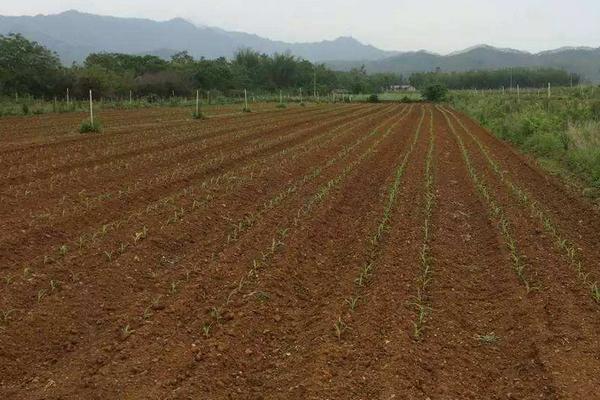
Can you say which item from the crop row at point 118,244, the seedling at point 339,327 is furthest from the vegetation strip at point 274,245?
the crop row at point 118,244

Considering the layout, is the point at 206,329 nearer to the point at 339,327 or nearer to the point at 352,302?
the point at 339,327

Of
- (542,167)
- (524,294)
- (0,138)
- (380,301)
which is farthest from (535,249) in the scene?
(0,138)

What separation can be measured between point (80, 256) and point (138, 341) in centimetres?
211

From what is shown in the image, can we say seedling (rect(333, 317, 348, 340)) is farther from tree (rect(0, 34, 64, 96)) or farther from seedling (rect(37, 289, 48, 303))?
tree (rect(0, 34, 64, 96))

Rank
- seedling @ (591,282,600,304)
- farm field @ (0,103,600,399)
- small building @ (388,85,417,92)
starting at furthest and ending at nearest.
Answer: small building @ (388,85,417,92) < seedling @ (591,282,600,304) < farm field @ (0,103,600,399)

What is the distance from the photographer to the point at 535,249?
23.1 feet

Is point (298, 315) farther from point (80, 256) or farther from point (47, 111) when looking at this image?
point (47, 111)

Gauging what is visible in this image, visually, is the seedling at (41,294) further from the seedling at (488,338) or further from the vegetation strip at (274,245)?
the seedling at (488,338)

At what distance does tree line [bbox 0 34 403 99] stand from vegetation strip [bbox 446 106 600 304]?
119 ft

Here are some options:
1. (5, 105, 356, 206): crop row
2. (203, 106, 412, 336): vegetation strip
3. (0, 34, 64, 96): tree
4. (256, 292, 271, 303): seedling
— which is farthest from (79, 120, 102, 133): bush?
(0, 34, 64, 96): tree

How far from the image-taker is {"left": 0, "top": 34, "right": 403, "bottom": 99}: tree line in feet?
148

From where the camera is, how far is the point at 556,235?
25.5 ft

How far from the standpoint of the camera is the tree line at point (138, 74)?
45188 millimetres

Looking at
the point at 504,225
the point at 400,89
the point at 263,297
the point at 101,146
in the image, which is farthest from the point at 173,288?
the point at 400,89
